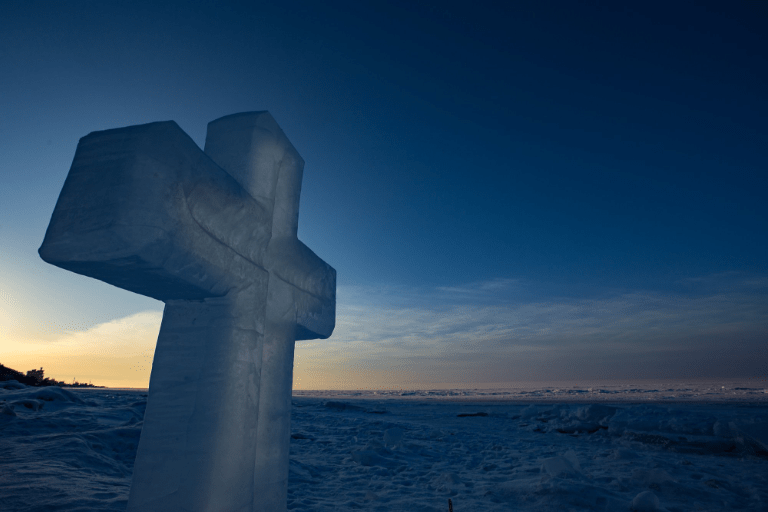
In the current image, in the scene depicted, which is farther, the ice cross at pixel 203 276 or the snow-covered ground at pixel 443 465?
the snow-covered ground at pixel 443 465

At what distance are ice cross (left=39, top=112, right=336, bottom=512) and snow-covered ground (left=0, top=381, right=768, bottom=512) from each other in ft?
4.98

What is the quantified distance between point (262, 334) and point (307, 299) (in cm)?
75

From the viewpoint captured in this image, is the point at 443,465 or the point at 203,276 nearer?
the point at 203,276

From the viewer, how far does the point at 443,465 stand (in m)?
5.55

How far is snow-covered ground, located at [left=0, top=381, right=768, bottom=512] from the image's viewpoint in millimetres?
3625

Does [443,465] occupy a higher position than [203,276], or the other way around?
[203,276]

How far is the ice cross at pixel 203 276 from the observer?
1.58 meters

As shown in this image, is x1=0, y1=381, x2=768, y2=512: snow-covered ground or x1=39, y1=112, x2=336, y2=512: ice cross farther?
x1=0, y1=381, x2=768, y2=512: snow-covered ground

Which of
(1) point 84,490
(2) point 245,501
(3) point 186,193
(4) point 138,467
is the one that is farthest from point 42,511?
(3) point 186,193

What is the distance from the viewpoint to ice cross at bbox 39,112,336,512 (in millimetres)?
1585

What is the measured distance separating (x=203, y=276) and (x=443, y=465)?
4952mm

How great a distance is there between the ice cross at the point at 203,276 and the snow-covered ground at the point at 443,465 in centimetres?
152

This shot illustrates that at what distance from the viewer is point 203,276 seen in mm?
2000

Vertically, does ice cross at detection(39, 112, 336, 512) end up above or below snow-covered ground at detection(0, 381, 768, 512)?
above
